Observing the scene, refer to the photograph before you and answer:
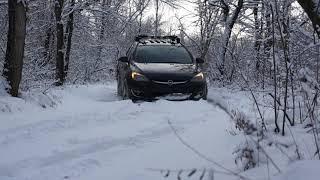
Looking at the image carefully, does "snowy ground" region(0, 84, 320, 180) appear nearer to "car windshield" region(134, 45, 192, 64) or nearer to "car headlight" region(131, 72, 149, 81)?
"car headlight" region(131, 72, 149, 81)

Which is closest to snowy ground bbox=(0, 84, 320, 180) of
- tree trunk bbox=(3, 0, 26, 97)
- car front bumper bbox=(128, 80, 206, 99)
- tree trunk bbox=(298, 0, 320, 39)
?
tree trunk bbox=(3, 0, 26, 97)

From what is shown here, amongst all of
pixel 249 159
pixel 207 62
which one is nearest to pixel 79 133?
pixel 249 159

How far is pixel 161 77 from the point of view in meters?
10.4

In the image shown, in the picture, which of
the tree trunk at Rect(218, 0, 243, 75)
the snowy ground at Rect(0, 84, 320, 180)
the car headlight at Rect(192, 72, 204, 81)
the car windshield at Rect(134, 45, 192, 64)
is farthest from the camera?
the tree trunk at Rect(218, 0, 243, 75)

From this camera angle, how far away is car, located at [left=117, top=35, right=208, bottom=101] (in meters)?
10.3

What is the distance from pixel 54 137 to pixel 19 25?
4000mm

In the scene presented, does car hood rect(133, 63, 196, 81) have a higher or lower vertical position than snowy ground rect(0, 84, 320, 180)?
higher

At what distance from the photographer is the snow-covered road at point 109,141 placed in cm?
491

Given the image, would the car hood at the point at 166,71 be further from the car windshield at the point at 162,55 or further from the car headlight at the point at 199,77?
the car windshield at the point at 162,55

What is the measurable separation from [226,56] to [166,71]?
24.8 feet

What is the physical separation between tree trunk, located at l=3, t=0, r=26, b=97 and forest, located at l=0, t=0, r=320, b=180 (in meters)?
0.02

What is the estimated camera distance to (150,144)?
623 centimetres

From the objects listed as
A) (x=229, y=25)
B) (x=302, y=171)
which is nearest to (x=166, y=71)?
(x=302, y=171)

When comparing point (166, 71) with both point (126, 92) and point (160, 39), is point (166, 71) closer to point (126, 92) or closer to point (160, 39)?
point (126, 92)
